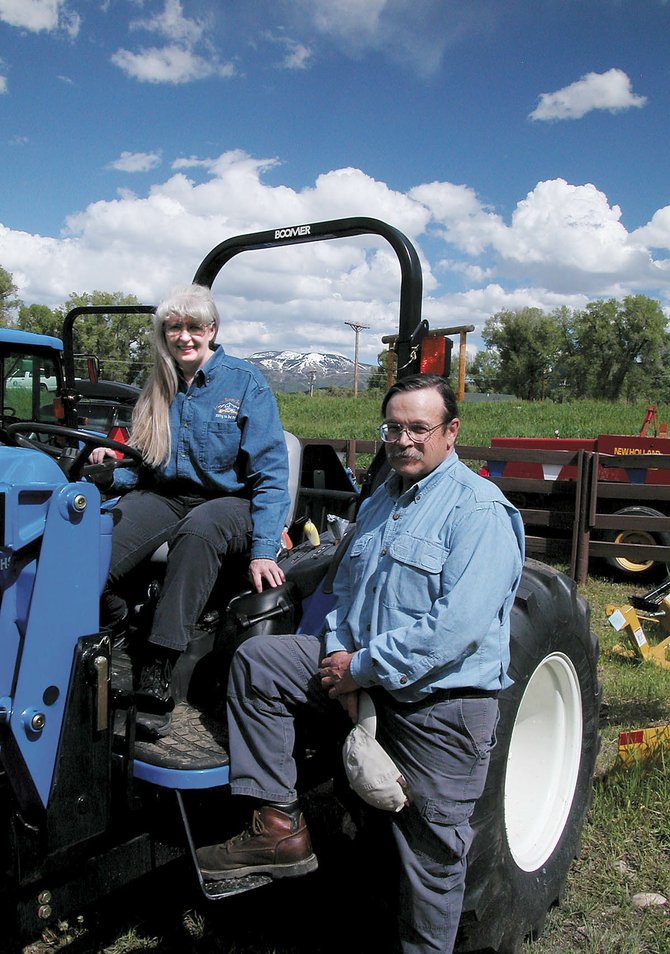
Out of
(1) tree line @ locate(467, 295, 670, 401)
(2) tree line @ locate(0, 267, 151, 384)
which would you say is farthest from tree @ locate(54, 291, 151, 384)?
(1) tree line @ locate(467, 295, 670, 401)

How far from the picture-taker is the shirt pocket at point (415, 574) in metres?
1.84

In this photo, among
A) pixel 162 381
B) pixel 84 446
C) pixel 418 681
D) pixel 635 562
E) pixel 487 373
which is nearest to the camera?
pixel 418 681

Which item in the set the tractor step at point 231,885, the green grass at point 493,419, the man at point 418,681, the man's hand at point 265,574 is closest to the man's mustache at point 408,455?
the man at point 418,681

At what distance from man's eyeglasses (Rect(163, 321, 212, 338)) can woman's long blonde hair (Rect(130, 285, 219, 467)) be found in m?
0.02

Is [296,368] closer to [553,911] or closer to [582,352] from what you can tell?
[553,911]

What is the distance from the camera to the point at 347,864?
8.64ft

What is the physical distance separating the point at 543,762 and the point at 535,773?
0.05 meters

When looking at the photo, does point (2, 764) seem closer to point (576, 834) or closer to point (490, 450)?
point (576, 834)

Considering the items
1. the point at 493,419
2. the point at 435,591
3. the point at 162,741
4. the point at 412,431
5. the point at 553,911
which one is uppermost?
the point at 412,431

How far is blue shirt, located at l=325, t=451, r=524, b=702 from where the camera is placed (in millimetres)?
1766

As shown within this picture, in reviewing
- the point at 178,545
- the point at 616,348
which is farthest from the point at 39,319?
the point at 178,545

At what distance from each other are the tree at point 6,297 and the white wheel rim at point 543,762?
146 ft

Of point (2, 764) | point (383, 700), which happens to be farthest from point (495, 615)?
point (2, 764)

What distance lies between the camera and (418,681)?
1805mm
